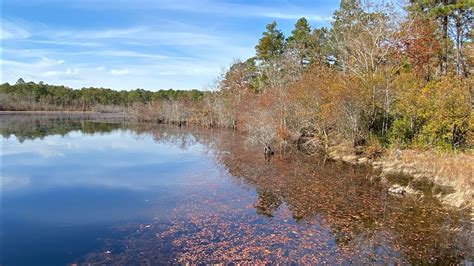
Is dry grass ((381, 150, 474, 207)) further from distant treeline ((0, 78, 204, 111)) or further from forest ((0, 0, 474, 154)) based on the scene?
distant treeline ((0, 78, 204, 111))

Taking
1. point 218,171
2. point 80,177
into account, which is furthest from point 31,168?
point 218,171

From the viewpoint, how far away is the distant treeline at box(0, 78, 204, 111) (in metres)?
88.9

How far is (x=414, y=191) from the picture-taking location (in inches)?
597

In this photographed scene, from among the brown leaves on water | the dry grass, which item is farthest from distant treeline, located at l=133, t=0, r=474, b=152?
the brown leaves on water

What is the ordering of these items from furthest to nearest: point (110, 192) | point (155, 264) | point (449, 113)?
point (449, 113), point (110, 192), point (155, 264)

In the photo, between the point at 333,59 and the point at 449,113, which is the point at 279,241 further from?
the point at 333,59

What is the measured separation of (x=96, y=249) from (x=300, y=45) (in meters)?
42.5

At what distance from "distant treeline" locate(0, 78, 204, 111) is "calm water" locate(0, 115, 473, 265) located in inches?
2471

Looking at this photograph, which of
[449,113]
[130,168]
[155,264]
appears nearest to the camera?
[155,264]

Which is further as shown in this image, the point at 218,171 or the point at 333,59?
the point at 333,59

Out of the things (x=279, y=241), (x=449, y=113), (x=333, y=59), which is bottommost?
(x=279, y=241)

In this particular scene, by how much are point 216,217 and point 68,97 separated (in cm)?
10409

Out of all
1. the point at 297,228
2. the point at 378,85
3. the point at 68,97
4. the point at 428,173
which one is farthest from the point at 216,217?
the point at 68,97

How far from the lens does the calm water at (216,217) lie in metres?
8.86
